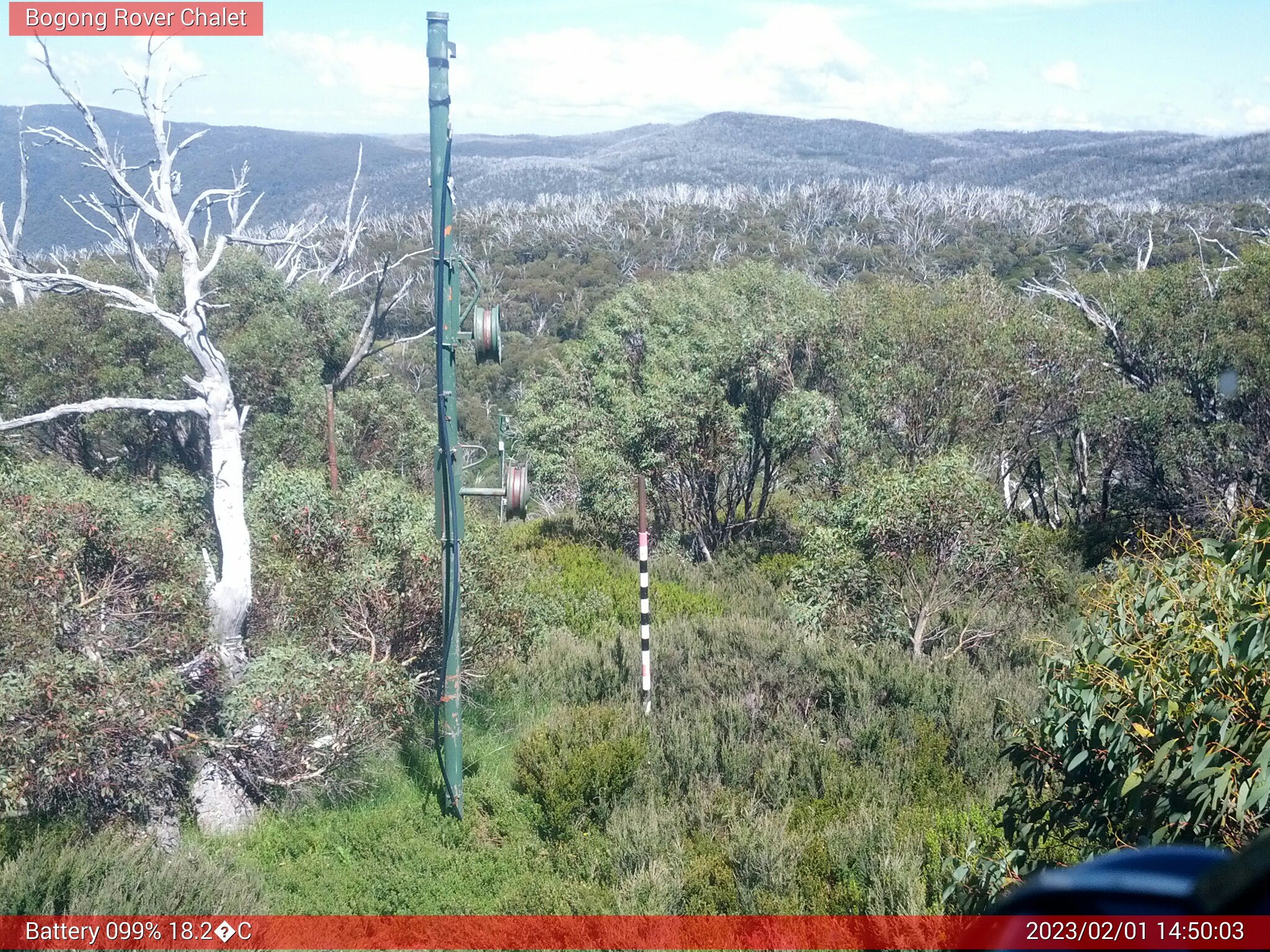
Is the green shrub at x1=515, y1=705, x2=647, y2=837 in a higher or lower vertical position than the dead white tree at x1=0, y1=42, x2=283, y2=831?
lower

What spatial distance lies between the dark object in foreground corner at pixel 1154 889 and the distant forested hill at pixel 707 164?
8060cm

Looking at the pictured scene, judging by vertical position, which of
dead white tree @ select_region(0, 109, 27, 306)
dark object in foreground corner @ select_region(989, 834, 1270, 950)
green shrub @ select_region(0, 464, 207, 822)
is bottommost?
green shrub @ select_region(0, 464, 207, 822)

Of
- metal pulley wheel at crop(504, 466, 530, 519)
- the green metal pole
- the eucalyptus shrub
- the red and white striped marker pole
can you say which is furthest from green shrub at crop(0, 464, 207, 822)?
the eucalyptus shrub

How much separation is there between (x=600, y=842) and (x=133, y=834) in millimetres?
3056

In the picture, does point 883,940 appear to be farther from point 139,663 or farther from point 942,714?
point 139,663

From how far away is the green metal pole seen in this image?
6.50 m

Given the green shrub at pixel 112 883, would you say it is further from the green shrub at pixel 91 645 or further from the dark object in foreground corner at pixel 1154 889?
the dark object in foreground corner at pixel 1154 889

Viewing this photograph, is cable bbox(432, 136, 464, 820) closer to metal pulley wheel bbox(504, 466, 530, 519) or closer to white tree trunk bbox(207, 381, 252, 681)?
metal pulley wheel bbox(504, 466, 530, 519)

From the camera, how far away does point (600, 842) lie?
6.76 metres

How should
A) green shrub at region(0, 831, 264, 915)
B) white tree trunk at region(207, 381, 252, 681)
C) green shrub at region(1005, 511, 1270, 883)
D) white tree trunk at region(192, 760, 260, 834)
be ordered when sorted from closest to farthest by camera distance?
green shrub at region(1005, 511, 1270, 883), green shrub at region(0, 831, 264, 915), white tree trunk at region(192, 760, 260, 834), white tree trunk at region(207, 381, 252, 681)

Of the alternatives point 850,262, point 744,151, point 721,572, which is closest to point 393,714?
point 721,572

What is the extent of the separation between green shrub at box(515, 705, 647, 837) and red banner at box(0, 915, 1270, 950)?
1.29 meters

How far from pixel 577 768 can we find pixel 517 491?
A: 2192 mm

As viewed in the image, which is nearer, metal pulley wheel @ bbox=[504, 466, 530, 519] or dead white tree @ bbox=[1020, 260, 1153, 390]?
metal pulley wheel @ bbox=[504, 466, 530, 519]
